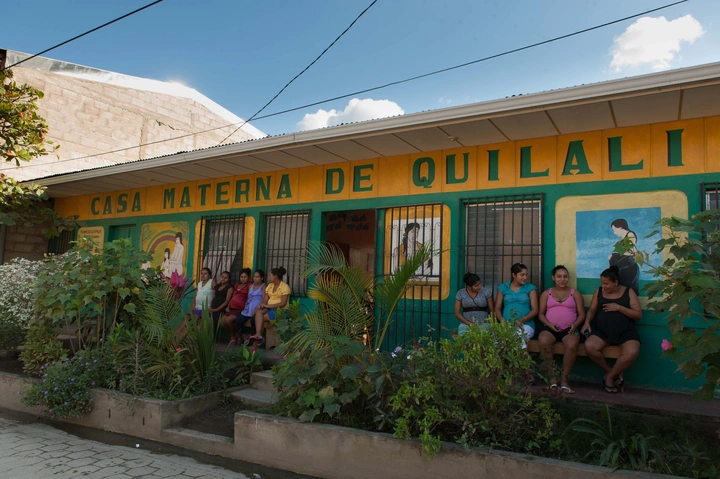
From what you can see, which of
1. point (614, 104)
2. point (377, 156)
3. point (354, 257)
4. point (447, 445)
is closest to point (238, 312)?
point (377, 156)

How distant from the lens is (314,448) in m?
3.96

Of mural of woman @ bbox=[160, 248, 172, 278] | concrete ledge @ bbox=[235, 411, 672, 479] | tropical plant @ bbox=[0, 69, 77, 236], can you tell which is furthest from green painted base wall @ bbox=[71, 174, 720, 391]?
tropical plant @ bbox=[0, 69, 77, 236]

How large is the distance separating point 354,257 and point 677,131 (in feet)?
22.6

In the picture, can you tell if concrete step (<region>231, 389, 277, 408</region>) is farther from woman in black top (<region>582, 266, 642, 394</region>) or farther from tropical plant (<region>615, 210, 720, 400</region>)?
tropical plant (<region>615, 210, 720, 400</region>)

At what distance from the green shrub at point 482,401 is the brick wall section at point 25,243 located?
34.9 feet

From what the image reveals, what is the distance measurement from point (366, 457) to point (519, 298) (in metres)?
2.55

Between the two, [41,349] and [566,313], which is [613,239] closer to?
[566,313]

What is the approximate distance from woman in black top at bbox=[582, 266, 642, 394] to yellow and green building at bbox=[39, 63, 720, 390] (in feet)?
0.99

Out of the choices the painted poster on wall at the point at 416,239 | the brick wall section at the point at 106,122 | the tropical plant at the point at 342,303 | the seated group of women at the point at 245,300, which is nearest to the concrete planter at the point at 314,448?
the tropical plant at the point at 342,303

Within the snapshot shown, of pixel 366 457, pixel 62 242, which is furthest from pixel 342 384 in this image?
pixel 62 242

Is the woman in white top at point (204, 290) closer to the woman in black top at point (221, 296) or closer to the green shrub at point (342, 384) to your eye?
the woman in black top at point (221, 296)

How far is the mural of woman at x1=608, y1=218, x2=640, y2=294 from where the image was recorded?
507cm

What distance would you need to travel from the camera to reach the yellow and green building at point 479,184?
15.9ft

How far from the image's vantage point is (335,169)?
717cm
